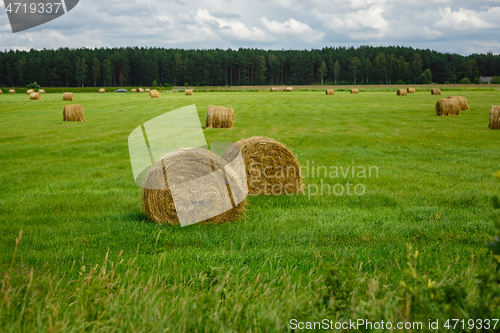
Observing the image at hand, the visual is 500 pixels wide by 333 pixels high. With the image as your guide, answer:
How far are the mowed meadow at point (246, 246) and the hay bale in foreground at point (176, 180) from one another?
0.22 meters

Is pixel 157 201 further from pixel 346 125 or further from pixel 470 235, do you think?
pixel 346 125

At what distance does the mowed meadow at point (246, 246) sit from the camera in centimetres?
323

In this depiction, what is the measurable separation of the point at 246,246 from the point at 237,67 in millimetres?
167693

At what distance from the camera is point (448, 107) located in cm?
2842

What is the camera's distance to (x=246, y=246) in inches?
234

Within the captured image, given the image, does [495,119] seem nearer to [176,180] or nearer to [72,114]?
[176,180]

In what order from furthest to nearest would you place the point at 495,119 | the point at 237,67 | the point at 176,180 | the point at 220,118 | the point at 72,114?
the point at 237,67
the point at 72,114
the point at 220,118
the point at 495,119
the point at 176,180

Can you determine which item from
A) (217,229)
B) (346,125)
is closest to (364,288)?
(217,229)

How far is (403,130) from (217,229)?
17.2m

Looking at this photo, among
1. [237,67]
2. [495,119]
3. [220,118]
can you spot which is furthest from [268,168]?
[237,67]

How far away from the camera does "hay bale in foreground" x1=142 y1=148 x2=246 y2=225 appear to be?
23.0 ft

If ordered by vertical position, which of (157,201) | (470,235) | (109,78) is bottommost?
(470,235)

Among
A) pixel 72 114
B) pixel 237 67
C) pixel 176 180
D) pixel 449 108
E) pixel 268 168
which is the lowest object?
pixel 268 168

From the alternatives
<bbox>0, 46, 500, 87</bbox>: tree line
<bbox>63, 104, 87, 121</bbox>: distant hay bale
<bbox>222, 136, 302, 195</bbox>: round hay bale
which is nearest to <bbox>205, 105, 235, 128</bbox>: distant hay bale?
<bbox>63, 104, 87, 121</bbox>: distant hay bale
